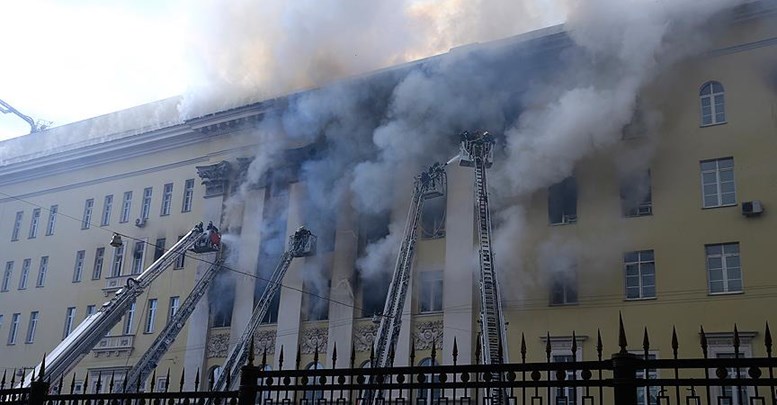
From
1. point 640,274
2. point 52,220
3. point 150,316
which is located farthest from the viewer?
point 52,220

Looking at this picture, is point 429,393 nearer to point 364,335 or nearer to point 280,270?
point 364,335

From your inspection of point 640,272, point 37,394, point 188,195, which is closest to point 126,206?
point 188,195

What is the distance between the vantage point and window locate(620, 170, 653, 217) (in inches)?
843

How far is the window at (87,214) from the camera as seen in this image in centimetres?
3378

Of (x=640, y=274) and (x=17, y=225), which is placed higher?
(x=17, y=225)

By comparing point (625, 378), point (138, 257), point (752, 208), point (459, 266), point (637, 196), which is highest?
point (138, 257)

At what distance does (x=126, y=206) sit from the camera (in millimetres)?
32844

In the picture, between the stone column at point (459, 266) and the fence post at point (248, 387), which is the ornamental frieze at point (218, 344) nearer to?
the stone column at point (459, 266)

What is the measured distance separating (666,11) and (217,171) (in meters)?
16.2

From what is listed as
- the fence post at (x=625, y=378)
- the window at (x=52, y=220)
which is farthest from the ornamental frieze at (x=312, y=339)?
the fence post at (x=625, y=378)

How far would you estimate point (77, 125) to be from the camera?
3812 centimetres

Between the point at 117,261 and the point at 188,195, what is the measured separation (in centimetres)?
395

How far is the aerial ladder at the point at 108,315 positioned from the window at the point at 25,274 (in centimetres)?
1008

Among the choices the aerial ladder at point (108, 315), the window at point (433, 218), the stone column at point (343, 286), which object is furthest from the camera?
the stone column at point (343, 286)
